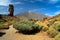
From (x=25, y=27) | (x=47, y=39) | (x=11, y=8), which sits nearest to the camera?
(x=47, y=39)

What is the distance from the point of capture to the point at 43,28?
23.7 meters

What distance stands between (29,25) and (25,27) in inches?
40.2

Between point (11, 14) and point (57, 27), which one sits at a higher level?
point (57, 27)

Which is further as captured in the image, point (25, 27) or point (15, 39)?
point (25, 27)

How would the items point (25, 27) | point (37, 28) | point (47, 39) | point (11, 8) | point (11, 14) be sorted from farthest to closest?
point (11, 14) < point (11, 8) < point (37, 28) < point (25, 27) < point (47, 39)

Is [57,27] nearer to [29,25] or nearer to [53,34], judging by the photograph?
[53,34]

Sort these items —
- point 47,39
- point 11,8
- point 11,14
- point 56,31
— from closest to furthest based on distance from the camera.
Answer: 1. point 47,39
2. point 56,31
3. point 11,8
4. point 11,14

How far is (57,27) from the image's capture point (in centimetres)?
2072

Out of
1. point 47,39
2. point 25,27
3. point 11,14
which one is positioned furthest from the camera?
point 11,14

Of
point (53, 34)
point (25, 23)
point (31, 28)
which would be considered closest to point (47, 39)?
point (53, 34)

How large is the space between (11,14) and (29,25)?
117 feet

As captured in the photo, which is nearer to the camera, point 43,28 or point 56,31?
point 56,31

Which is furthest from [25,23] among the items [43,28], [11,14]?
[11,14]

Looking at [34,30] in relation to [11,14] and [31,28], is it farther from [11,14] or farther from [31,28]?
[11,14]
